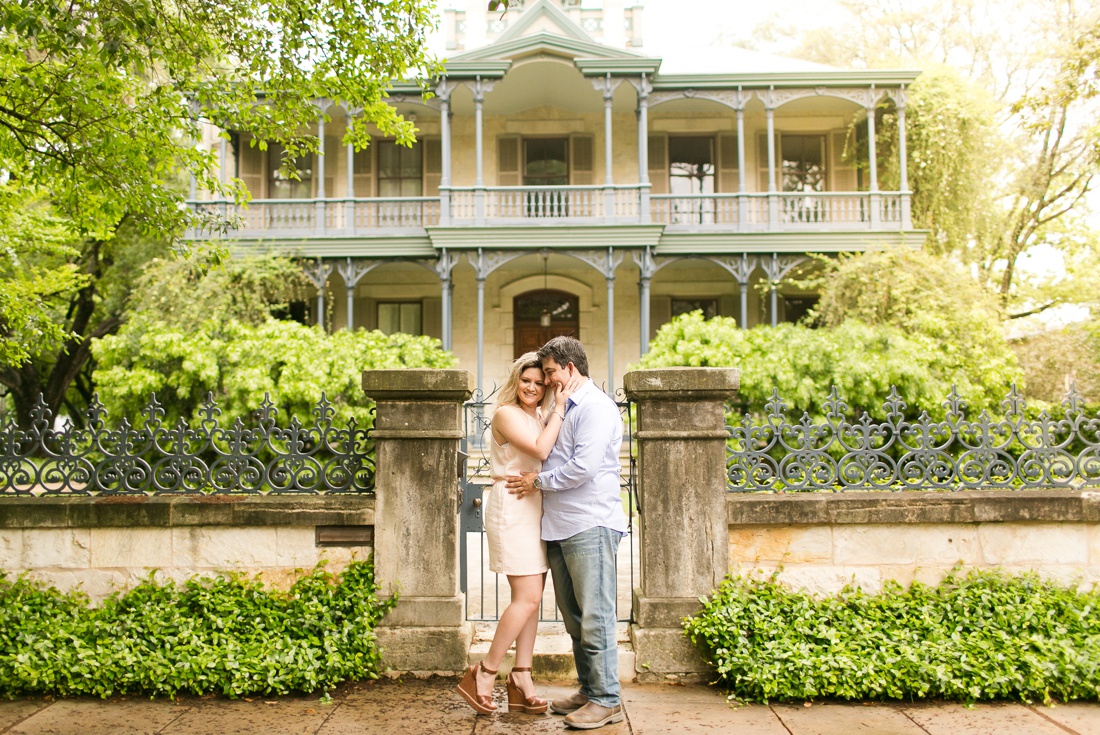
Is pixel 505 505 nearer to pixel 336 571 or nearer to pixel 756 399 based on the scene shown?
pixel 336 571

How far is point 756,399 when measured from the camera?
9703 mm

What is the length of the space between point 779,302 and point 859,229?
8.16 ft

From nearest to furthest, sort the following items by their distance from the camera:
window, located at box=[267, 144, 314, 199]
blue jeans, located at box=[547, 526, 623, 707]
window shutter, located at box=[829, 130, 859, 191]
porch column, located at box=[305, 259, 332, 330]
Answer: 1. blue jeans, located at box=[547, 526, 623, 707]
2. porch column, located at box=[305, 259, 332, 330]
3. window shutter, located at box=[829, 130, 859, 191]
4. window, located at box=[267, 144, 314, 199]

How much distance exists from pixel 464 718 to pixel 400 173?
14564 mm

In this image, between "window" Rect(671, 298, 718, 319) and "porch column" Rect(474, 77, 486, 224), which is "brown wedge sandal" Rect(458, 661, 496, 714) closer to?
"porch column" Rect(474, 77, 486, 224)

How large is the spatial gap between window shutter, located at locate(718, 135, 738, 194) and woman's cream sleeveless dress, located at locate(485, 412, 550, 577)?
14.1 meters

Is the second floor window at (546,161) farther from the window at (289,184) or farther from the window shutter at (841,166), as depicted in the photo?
the window shutter at (841,166)

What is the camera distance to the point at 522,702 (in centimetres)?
379

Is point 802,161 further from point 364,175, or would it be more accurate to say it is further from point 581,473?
point 581,473

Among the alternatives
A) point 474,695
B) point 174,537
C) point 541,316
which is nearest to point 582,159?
point 541,316

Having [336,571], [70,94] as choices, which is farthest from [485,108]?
[336,571]

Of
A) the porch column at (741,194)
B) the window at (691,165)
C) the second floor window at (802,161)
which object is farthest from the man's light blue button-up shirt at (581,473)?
the second floor window at (802,161)

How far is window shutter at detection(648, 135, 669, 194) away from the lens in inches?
659

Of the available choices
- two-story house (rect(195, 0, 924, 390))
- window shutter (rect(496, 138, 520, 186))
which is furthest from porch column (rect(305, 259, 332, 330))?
window shutter (rect(496, 138, 520, 186))
